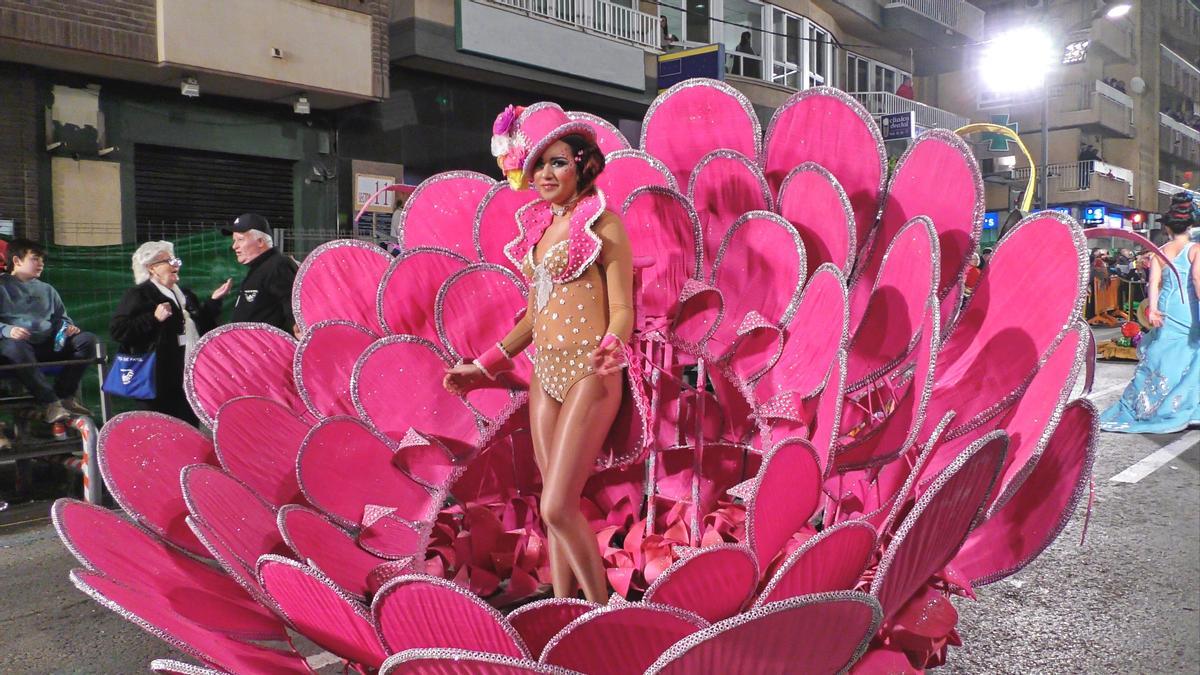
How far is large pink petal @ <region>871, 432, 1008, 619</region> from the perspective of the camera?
0.97m

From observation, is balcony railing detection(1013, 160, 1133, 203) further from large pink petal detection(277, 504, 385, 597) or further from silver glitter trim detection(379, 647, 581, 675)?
silver glitter trim detection(379, 647, 581, 675)

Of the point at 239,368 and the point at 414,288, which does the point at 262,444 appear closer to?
the point at 239,368

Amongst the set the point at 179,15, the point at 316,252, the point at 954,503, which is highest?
the point at 179,15

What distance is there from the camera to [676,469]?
2018mm

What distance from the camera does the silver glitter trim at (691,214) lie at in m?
1.64

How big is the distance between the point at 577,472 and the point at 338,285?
0.65 m

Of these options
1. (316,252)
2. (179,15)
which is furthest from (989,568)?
(179,15)

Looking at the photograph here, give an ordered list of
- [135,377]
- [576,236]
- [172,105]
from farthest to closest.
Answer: [172,105]
[135,377]
[576,236]

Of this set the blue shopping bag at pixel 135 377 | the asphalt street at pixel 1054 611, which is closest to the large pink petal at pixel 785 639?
the asphalt street at pixel 1054 611

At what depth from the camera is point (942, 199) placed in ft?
4.61

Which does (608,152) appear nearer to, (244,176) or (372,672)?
(372,672)

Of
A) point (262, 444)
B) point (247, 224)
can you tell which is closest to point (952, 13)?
point (247, 224)

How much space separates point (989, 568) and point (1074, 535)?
342 centimetres

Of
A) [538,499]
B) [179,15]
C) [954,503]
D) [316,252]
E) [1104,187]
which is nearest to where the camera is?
[954,503]
